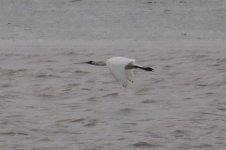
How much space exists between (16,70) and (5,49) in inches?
35.7

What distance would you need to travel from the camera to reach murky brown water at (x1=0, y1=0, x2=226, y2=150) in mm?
9492

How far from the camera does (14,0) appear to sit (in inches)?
589

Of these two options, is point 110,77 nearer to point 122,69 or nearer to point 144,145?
point 144,145

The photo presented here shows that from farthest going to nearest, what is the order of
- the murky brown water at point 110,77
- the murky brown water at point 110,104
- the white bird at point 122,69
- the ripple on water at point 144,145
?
1. the murky brown water at point 110,77
2. the murky brown water at point 110,104
3. the ripple on water at point 144,145
4. the white bird at point 122,69

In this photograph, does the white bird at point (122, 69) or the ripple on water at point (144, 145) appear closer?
the white bird at point (122, 69)

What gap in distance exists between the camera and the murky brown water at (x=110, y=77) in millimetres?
9492

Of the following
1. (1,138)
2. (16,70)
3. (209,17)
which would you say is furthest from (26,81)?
(209,17)

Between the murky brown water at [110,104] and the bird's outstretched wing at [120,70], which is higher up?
the bird's outstretched wing at [120,70]

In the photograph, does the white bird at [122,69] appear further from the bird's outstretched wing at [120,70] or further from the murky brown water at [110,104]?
the murky brown water at [110,104]

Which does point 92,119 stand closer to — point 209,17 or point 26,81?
point 26,81

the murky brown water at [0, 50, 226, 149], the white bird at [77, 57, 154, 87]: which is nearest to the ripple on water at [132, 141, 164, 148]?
the murky brown water at [0, 50, 226, 149]

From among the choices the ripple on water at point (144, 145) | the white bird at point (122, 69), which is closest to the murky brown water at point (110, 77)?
the ripple on water at point (144, 145)

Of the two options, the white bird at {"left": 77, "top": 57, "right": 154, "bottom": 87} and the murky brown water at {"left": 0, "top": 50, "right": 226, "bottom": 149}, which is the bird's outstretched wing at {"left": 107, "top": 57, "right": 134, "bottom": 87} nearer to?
the white bird at {"left": 77, "top": 57, "right": 154, "bottom": 87}

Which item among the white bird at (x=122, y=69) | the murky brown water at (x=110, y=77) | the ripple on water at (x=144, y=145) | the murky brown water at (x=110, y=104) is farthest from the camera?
the murky brown water at (x=110, y=77)
